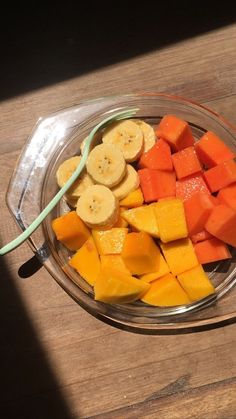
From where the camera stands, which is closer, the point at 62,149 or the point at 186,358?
the point at 186,358

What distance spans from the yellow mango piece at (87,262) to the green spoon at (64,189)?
0.11 metres

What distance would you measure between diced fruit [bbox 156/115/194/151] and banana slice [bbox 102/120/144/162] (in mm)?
55

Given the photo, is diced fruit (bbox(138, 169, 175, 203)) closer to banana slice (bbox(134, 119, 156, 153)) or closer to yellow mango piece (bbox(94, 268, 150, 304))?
banana slice (bbox(134, 119, 156, 153))

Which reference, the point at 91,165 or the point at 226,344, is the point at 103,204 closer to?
the point at 91,165

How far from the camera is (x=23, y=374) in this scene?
43.6 inches

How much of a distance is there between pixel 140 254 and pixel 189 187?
0.21m

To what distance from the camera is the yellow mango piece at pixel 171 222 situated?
110 centimetres

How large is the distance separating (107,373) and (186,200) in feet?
1.37

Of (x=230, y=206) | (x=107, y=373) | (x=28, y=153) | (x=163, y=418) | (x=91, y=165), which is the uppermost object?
(x=28, y=153)

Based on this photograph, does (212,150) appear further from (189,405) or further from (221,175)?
(189,405)

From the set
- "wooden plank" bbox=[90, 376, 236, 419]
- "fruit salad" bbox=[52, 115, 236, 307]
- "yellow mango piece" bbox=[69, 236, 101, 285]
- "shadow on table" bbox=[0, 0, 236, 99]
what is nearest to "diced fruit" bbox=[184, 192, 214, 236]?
"fruit salad" bbox=[52, 115, 236, 307]

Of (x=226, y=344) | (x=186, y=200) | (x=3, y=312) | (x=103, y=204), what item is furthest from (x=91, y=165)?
(x=226, y=344)

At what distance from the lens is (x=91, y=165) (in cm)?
116

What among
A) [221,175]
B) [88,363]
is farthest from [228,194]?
[88,363]
